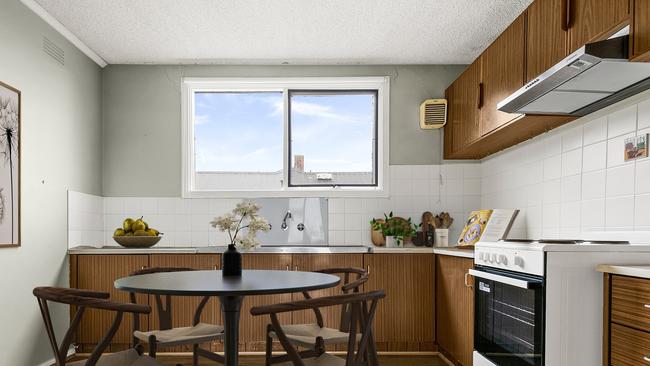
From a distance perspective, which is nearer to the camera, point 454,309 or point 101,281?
point 454,309

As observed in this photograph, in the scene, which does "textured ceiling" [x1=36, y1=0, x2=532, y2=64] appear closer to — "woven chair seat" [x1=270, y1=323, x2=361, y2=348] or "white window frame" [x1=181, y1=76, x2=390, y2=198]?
"white window frame" [x1=181, y1=76, x2=390, y2=198]

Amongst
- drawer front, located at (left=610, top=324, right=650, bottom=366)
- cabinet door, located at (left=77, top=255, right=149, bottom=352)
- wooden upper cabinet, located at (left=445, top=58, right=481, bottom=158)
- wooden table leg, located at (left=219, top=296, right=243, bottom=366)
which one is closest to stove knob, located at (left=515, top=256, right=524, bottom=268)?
drawer front, located at (left=610, top=324, right=650, bottom=366)

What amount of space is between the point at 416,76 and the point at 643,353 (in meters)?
3.47

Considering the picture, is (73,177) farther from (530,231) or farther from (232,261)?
(530,231)

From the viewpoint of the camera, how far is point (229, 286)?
2236 millimetres

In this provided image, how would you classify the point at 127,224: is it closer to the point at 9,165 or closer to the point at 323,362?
the point at 9,165

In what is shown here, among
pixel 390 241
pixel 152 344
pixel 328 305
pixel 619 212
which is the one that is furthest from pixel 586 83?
pixel 390 241

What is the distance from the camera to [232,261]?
8.82 feet

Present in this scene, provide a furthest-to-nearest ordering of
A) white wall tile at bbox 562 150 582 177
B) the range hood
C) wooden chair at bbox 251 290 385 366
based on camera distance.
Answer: white wall tile at bbox 562 150 582 177, the range hood, wooden chair at bbox 251 290 385 366

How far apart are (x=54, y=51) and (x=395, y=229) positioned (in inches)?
116

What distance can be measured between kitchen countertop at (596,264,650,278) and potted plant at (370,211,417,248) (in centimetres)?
246

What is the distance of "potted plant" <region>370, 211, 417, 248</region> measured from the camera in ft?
15.8

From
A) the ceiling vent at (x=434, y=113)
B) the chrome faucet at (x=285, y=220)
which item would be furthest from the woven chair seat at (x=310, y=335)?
the ceiling vent at (x=434, y=113)

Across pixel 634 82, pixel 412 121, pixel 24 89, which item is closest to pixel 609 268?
pixel 634 82
